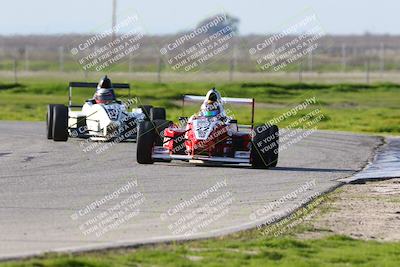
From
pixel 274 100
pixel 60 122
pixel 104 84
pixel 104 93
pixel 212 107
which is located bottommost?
pixel 60 122

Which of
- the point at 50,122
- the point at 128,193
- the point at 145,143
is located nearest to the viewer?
the point at 128,193

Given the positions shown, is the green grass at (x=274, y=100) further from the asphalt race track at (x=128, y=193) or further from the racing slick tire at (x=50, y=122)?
the asphalt race track at (x=128, y=193)

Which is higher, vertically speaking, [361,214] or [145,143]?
[145,143]

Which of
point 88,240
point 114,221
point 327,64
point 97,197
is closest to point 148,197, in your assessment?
point 97,197

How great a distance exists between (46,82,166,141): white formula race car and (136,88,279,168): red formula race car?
4.64m

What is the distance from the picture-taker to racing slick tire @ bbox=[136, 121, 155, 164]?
21484 millimetres

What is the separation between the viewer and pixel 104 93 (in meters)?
27.4

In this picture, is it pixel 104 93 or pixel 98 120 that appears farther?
pixel 104 93

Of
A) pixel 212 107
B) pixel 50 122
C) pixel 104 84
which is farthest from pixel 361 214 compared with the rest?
pixel 50 122

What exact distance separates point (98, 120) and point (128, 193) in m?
10.4

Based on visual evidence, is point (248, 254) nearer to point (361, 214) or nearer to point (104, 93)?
point (361, 214)

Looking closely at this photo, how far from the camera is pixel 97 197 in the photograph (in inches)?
635

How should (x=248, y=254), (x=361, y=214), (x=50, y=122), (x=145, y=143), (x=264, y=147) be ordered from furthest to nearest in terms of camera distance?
(x=50, y=122)
(x=145, y=143)
(x=264, y=147)
(x=361, y=214)
(x=248, y=254)

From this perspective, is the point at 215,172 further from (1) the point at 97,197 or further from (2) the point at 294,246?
(2) the point at 294,246
